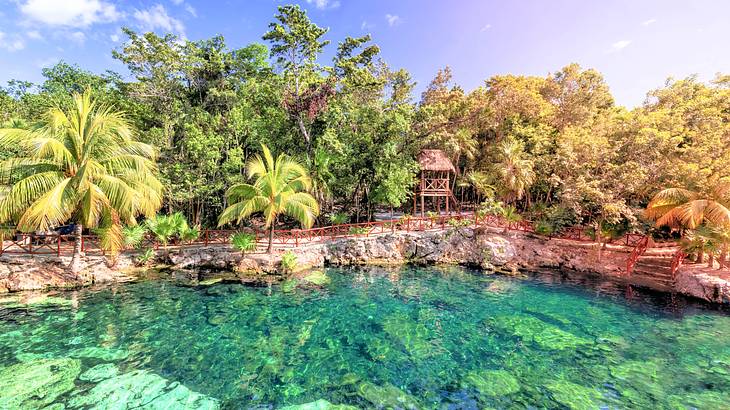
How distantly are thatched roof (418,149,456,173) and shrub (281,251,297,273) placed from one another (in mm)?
12708

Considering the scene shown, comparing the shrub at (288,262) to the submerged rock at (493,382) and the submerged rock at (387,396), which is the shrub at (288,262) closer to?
the submerged rock at (387,396)

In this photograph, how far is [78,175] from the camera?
→ 11445 mm

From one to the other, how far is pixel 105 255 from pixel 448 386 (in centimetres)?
1707

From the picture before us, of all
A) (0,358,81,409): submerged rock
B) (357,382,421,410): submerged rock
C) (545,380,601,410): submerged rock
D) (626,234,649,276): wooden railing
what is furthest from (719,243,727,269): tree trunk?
(0,358,81,409): submerged rock

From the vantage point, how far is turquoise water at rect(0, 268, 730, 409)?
268 inches

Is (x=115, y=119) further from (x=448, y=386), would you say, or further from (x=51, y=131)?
(x=448, y=386)

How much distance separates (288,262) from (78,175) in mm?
9288

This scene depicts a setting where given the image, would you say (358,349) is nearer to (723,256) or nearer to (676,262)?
(676,262)

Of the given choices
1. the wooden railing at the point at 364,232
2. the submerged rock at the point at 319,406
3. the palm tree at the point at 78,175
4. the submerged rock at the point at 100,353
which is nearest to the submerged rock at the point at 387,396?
the submerged rock at the point at 319,406

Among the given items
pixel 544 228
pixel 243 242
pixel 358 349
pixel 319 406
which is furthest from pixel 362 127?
pixel 319 406

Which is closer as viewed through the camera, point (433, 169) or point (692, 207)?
point (692, 207)

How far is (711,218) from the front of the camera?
1329cm

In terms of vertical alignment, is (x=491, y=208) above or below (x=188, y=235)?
above

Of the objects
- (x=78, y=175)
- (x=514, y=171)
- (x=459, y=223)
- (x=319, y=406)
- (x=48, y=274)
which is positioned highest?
(x=514, y=171)
